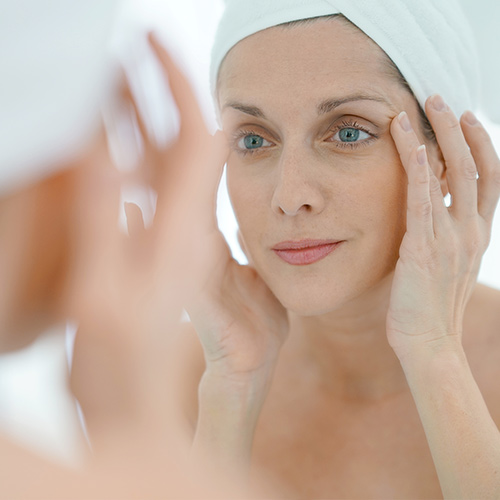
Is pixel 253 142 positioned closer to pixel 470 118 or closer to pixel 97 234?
pixel 470 118

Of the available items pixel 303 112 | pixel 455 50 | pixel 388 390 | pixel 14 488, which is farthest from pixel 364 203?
pixel 14 488

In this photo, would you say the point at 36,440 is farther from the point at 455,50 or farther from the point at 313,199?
the point at 455,50

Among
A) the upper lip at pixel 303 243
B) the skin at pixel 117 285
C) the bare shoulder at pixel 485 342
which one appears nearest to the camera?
the skin at pixel 117 285

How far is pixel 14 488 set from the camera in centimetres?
45

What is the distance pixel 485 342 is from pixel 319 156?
668 mm

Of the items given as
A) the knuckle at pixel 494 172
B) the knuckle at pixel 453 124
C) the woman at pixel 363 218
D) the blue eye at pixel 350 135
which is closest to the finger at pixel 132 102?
the woman at pixel 363 218

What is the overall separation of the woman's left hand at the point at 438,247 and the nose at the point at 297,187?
7.1 inches

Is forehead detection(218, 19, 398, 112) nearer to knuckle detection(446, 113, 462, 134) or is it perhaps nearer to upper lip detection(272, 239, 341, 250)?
A: knuckle detection(446, 113, 462, 134)

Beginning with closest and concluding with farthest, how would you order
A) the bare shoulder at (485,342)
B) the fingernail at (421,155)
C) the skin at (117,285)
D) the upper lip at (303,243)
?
the skin at (117,285)
the fingernail at (421,155)
the upper lip at (303,243)
the bare shoulder at (485,342)

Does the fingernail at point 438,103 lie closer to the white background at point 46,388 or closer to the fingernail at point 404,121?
the fingernail at point 404,121

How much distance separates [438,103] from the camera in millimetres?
1319

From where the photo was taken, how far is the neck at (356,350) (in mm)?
1603

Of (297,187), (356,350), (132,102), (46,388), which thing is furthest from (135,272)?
(356,350)

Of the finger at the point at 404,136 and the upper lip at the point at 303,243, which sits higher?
the finger at the point at 404,136
